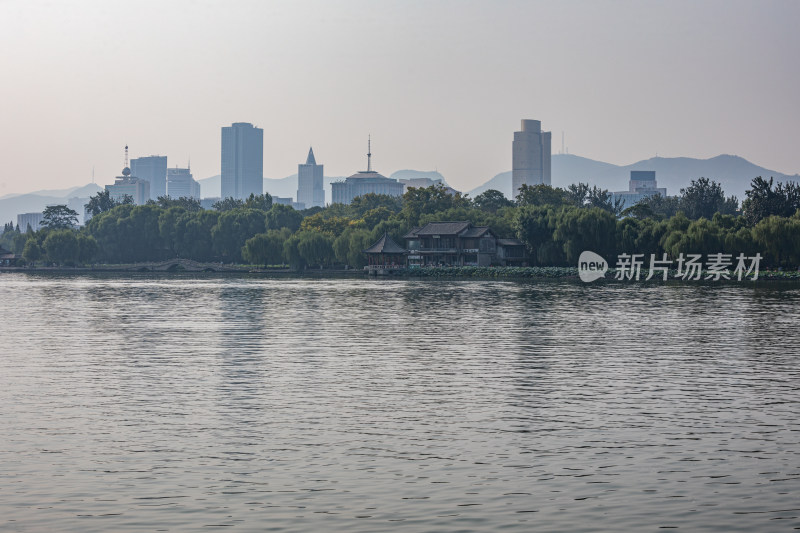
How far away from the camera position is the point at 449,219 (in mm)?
141875

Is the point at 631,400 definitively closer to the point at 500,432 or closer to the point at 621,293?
the point at 500,432

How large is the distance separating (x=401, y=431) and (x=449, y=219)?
406ft

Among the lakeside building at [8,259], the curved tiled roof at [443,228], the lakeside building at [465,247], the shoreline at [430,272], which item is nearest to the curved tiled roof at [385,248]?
the lakeside building at [465,247]

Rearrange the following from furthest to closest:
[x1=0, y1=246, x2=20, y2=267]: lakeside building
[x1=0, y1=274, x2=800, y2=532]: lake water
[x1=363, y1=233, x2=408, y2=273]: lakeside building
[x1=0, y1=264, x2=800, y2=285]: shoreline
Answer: [x1=0, y1=246, x2=20, y2=267]: lakeside building < [x1=363, y1=233, x2=408, y2=273]: lakeside building < [x1=0, y1=264, x2=800, y2=285]: shoreline < [x1=0, y1=274, x2=800, y2=532]: lake water

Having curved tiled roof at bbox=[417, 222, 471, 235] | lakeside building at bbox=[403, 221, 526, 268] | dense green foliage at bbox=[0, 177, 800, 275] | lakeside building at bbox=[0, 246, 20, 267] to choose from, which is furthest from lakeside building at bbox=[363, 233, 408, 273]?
lakeside building at bbox=[0, 246, 20, 267]

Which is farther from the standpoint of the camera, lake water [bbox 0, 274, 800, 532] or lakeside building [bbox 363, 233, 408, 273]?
lakeside building [bbox 363, 233, 408, 273]

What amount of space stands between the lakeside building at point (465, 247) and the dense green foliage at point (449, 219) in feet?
10.0

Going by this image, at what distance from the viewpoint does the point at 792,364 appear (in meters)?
29.4

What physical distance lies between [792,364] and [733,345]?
615cm

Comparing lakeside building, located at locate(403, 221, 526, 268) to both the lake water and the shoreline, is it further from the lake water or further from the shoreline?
the lake water

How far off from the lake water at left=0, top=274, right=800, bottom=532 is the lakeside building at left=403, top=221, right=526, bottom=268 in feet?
293

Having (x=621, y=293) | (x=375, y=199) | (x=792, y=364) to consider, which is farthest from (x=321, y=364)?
(x=375, y=199)

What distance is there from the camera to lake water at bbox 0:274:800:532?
1330cm

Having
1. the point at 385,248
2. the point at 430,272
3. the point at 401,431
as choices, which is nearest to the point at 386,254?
the point at 385,248
